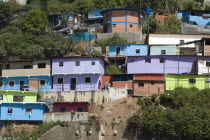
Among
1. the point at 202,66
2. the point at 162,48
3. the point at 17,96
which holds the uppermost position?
the point at 162,48

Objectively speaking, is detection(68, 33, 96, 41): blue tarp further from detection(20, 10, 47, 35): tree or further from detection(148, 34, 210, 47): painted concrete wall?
detection(148, 34, 210, 47): painted concrete wall

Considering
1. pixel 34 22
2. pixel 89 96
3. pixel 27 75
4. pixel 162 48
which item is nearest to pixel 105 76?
pixel 89 96

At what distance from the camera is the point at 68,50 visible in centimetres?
5866

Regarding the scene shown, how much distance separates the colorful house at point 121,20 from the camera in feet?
206

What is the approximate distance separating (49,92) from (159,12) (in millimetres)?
25060

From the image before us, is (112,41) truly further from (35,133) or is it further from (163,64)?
(35,133)

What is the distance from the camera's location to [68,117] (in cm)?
4684

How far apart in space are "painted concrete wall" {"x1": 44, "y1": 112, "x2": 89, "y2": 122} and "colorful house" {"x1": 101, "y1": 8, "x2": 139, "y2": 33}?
18.2 meters

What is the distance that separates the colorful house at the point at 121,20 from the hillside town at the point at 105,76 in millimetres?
114

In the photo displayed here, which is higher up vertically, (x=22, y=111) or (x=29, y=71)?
(x=29, y=71)

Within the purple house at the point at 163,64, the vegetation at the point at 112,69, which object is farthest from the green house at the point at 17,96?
the purple house at the point at 163,64

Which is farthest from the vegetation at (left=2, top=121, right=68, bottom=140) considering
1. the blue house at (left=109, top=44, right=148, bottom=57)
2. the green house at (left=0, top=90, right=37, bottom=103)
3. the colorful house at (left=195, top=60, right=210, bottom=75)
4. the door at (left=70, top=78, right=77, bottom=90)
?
the colorful house at (left=195, top=60, right=210, bottom=75)

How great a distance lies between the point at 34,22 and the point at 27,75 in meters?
15.8

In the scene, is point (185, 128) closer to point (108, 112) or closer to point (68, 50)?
point (108, 112)
